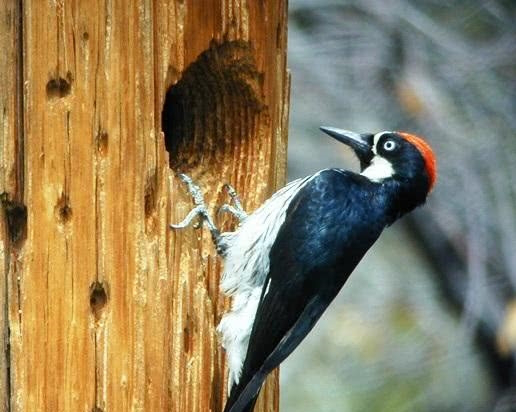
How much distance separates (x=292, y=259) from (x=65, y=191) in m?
0.83

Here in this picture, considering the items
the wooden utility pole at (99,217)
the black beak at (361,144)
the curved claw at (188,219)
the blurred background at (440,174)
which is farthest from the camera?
the blurred background at (440,174)

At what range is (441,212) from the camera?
6230 millimetres

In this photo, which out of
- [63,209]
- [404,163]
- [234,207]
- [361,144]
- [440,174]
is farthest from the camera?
[440,174]

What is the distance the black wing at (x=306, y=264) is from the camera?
4445 millimetres

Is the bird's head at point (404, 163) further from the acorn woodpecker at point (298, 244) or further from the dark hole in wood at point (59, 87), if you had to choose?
the dark hole in wood at point (59, 87)

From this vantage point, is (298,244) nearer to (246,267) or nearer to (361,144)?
(246,267)

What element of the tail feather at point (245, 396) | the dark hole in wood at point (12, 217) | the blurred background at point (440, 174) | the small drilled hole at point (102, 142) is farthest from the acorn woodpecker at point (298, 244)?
the blurred background at point (440, 174)

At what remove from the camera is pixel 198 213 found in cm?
446

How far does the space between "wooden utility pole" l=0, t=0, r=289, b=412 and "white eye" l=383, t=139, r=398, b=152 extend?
2.74 ft

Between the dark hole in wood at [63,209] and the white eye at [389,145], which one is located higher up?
the white eye at [389,145]

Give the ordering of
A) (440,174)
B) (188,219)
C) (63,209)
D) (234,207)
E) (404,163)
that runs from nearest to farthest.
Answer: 1. (63,209)
2. (188,219)
3. (234,207)
4. (404,163)
5. (440,174)

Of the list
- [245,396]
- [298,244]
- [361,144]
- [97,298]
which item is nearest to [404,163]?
[361,144]

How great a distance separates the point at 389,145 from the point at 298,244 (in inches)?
22.5

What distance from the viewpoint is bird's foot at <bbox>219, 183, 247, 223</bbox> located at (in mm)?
4620
